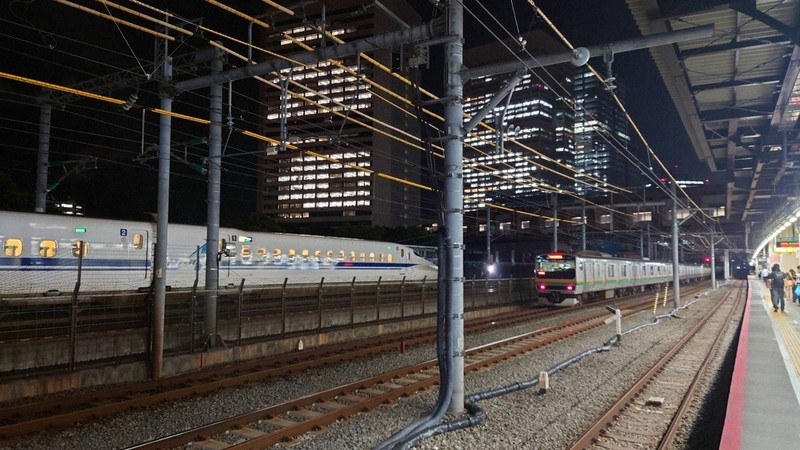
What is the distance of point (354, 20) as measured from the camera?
414 feet

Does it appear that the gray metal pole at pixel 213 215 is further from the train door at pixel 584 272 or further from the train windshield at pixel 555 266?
the train door at pixel 584 272

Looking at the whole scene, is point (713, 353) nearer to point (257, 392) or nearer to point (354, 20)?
point (257, 392)

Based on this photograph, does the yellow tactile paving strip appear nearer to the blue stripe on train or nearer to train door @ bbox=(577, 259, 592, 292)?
train door @ bbox=(577, 259, 592, 292)

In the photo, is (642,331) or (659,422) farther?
(642,331)

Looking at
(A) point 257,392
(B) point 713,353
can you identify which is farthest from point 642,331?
(A) point 257,392

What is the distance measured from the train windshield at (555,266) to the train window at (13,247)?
922 inches

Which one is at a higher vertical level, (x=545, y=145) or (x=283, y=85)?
(x=545, y=145)

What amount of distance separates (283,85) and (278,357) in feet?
20.9

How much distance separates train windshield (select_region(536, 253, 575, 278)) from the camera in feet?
92.2

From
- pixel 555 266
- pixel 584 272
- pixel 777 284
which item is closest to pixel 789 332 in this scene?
pixel 777 284

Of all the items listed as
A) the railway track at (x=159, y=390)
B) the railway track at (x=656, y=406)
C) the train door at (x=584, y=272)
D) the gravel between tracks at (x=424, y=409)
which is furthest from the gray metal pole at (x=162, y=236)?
the train door at (x=584, y=272)

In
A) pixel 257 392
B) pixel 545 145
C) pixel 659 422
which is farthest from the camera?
pixel 545 145

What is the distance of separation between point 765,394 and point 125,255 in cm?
1821

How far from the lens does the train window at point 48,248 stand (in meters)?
16.0
